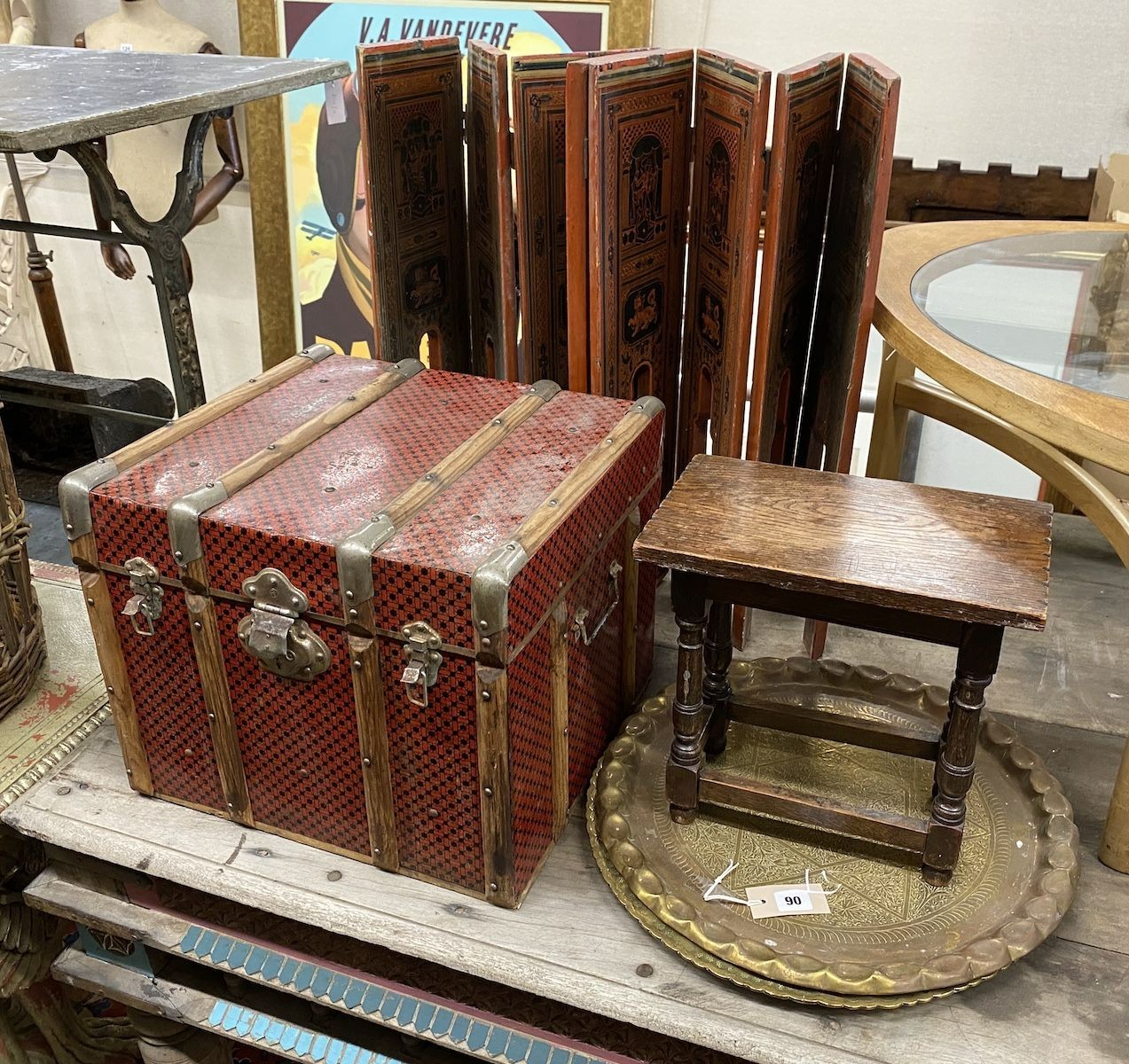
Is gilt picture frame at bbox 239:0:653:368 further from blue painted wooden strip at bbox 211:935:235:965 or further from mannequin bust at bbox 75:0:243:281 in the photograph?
blue painted wooden strip at bbox 211:935:235:965

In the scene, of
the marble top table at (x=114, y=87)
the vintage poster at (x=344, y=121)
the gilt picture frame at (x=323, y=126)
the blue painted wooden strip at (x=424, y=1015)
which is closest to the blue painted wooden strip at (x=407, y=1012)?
the blue painted wooden strip at (x=424, y=1015)

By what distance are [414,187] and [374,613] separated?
841 mm

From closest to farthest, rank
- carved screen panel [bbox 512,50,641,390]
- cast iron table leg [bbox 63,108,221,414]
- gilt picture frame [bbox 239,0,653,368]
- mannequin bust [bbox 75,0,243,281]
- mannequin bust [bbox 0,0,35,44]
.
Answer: carved screen panel [bbox 512,50,641,390] → cast iron table leg [bbox 63,108,221,414] → gilt picture frame [bbox 239,0,653,368] → mannequin bust [bbox 75,0,243,281] → mannequin bust [bbox 0,0,35,44]

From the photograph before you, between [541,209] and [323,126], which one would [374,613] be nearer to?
[541,209]

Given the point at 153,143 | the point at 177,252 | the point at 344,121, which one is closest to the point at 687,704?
the point at 177,252

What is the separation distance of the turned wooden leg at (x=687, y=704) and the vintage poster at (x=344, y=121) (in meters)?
1.84

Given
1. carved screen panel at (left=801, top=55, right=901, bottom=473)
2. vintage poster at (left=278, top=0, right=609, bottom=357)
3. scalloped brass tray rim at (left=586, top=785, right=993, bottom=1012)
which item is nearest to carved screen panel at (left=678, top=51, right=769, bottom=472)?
carved screen panel at (left=801, top=55, right=901, bottom=473)

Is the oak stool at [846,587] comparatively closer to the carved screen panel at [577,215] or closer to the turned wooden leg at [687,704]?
the turned wooden leg at [687,704]

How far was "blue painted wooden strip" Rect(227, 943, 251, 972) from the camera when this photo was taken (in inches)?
51.3

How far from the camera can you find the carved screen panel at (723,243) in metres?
1.30

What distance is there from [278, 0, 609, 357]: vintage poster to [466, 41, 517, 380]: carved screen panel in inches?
38.8

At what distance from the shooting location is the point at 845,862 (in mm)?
1197

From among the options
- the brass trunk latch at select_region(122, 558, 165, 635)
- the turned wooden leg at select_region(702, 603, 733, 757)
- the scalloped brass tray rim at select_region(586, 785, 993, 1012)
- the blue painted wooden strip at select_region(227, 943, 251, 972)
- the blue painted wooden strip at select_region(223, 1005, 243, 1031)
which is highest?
the brass trunk latch at select_region(122, 558, 165, 635)

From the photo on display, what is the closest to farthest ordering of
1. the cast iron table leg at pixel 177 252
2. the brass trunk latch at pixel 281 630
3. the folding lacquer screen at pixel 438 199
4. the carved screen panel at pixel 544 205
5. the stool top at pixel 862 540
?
the stool top at pixel 862 540 → the brass trunk latch at pixel 281 630 → the carved screen panel at pixel 544 205 → the folding lacquer screen at pixel 438 199 → the cast iron table leg at pixel 177 252
